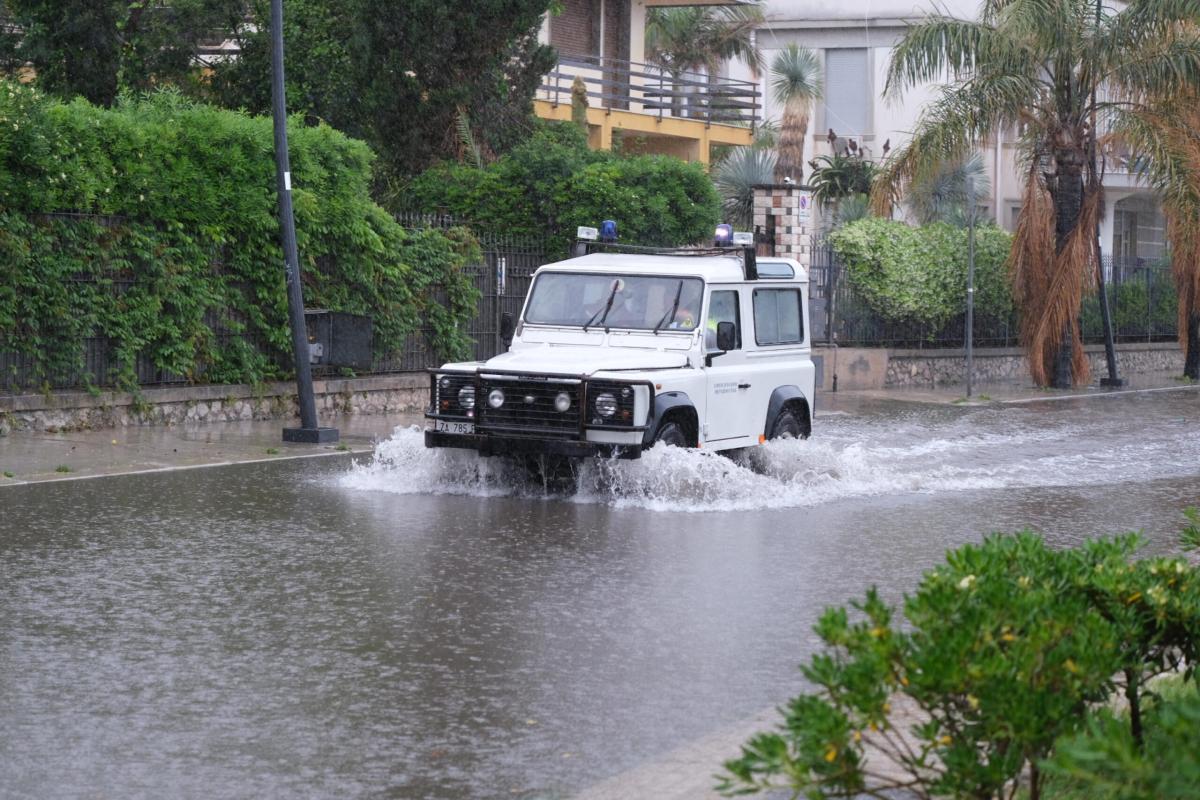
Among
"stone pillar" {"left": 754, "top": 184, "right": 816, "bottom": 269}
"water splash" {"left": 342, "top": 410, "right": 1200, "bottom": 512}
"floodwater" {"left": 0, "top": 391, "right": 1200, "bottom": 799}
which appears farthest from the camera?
"stone pillar" {"left": 754, "top": 184, "right": 816, "bottom": 269}

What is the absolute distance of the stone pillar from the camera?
Answer: 2800 cm

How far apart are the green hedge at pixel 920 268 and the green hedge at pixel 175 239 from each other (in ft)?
34.1

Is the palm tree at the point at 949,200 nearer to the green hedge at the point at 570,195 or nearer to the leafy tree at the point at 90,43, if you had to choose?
the green hedge at the point at 570,195

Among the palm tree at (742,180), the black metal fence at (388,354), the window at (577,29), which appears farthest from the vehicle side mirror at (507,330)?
the window at (577,29)

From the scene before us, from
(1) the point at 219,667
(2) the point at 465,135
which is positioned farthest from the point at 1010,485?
(2) the point at 465,135

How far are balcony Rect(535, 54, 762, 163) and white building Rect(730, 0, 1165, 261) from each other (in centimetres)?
507

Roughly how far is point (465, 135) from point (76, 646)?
2024 centimetres

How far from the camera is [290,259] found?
59.2ft

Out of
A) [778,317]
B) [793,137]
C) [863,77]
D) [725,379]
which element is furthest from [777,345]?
[863,77]

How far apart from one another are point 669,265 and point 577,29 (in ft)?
91.6

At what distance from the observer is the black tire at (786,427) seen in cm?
1547

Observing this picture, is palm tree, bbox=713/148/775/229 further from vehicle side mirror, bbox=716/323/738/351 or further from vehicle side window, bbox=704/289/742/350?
vehicle side mirror, bbox=716/323/738/351

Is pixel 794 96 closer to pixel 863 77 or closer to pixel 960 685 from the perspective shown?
pixel 863 77

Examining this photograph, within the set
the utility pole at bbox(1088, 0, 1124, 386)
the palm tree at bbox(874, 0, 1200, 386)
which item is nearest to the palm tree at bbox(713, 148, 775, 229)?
the utility pole at bbox(1088, 0, 1124, 386)
